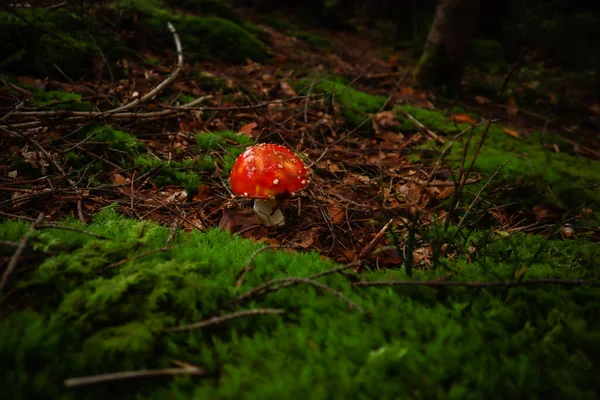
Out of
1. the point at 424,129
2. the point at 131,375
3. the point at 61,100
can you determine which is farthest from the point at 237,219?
the point at 424,129

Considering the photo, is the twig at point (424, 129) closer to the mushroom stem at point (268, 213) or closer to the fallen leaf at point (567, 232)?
the fallen leaf at point (567, 232)

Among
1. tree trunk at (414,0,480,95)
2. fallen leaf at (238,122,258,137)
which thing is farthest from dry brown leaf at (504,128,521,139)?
fallen leaf at (238,122,258,137)

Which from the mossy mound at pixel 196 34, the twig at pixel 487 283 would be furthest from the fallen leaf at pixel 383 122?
the twig at pixel 487 283

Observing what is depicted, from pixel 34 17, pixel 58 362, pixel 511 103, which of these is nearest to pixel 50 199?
pixel 58 362

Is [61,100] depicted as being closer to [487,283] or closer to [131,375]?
[131,375]

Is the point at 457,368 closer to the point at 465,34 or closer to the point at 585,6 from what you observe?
the point at 465,34

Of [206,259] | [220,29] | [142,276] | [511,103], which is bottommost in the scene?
[511,103]

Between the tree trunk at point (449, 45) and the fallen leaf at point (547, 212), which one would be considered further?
the tree trunk at point (449, 45)
